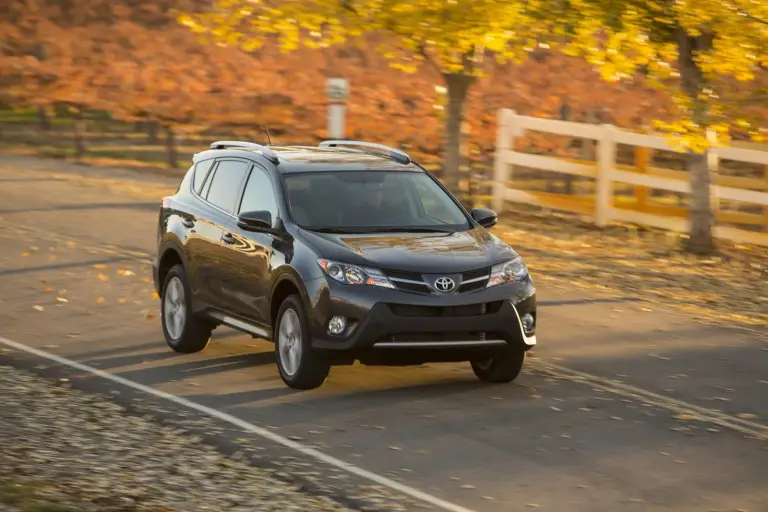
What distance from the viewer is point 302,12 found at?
22125mm

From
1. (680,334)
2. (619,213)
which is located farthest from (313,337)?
(619,213)

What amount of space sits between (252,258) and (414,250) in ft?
4.44

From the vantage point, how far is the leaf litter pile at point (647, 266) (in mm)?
17328

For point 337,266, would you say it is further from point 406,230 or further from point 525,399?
point 525,399

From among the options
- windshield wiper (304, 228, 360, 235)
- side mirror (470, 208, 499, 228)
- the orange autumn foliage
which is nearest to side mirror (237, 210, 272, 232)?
windshield wiper (304, 228, 360, 235)

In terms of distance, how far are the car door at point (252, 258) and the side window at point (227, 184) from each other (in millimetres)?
156

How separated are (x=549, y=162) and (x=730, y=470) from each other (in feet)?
49.8

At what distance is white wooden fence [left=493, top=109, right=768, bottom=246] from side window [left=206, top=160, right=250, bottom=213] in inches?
379

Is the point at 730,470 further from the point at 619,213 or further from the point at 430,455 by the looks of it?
the point at 619,213

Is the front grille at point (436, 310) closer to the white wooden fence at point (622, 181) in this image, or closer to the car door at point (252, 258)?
the car door at point (252, 258)

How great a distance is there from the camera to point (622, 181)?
23828 mm

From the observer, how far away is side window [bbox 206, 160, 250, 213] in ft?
42.1

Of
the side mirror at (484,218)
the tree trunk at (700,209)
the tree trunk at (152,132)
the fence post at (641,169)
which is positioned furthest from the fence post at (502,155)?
the side mirror at (484,218)

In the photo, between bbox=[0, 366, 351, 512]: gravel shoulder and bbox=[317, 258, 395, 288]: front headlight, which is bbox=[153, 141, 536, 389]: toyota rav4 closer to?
bbox=[317, 258, 395, 288]: front headlight
